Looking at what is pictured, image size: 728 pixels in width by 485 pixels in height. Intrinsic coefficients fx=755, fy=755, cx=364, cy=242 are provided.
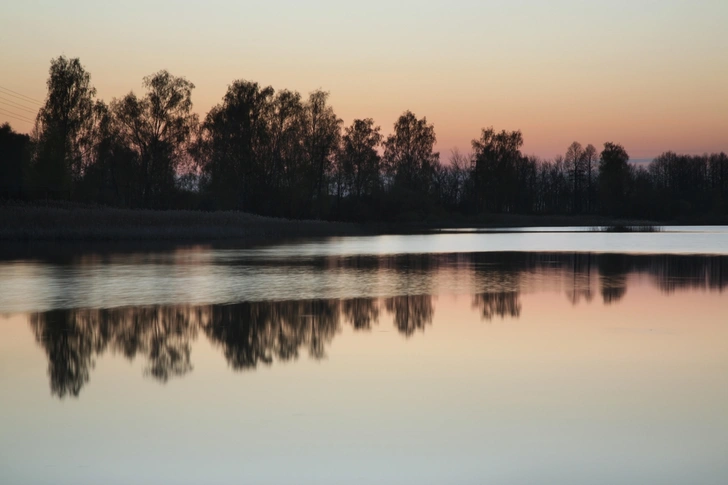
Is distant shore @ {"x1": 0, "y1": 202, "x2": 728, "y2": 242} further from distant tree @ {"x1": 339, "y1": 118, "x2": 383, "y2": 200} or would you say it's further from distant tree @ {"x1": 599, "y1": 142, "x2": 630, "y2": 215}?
distant tree @ {"x1": 599, "y1": 142, "x2": 630, "y2": 215}

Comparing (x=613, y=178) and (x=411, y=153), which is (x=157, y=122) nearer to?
(x=411, y=153)

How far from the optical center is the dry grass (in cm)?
4034

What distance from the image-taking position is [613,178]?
10431 cm

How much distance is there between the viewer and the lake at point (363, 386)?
5254 millimetres

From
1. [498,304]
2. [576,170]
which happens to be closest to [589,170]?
[576,170]

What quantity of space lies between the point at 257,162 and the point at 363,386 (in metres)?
63.7

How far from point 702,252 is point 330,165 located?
50144 millimetres

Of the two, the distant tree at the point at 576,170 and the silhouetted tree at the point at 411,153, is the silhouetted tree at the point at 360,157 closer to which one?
the silhouetted tree at the point at 411,153

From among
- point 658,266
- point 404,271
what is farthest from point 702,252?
point 404,271

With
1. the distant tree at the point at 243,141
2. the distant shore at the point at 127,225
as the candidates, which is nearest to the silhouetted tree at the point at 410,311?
the distant shore at the point at 127,225

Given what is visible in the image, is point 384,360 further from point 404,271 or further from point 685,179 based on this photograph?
point 685,179

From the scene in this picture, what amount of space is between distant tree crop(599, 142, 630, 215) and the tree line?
0.60 feet

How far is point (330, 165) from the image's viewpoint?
7775cm

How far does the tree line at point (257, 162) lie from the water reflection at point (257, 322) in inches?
1634
